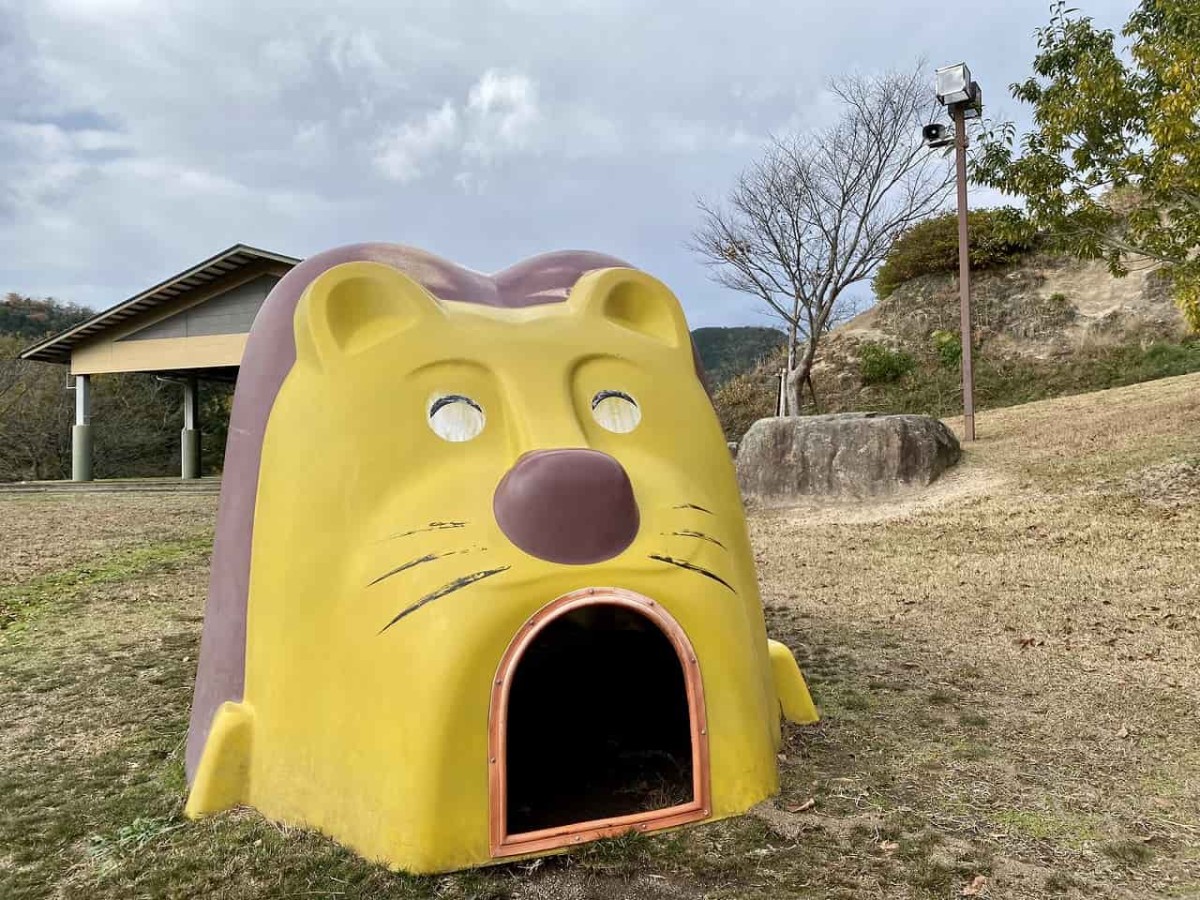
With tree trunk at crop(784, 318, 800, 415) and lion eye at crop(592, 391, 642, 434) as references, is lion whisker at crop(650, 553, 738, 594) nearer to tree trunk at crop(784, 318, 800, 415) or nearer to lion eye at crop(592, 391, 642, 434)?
lion eye at crop(592, 391, 642, 434)

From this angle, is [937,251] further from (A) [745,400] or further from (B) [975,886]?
(B) [975,886]

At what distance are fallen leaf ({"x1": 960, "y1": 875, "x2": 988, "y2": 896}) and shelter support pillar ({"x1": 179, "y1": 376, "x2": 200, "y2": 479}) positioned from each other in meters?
21.0

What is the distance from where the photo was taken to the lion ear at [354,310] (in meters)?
3.54

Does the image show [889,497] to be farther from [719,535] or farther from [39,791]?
[39,791]

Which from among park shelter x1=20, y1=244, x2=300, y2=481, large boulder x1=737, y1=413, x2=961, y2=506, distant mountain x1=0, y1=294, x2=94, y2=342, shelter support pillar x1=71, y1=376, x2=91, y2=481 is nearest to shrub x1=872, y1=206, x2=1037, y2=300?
large boulder x1=737, y1=413, x2=961, y2=506

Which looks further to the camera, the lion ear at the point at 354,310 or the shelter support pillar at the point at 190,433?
the shelter support pillar at the point at 190,433

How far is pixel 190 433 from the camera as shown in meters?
20.8

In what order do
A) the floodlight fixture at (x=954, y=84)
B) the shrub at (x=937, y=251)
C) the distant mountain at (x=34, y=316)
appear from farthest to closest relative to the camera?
the distant mountain at (x=34, y=316)
the shrub at (x=937, y=251)
the floodlight fixture at (x=954, y=84)

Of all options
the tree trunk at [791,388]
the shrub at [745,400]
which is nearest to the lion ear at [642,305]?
the tree trunk at [791,388]

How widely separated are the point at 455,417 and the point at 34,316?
130 ft

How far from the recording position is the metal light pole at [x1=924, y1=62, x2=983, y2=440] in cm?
1272

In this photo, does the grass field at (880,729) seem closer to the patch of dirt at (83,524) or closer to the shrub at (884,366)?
the patch of dirt at (83,524)

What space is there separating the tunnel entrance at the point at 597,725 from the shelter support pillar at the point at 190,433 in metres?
18.9

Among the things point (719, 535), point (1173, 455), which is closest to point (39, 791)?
point (719, 535)
